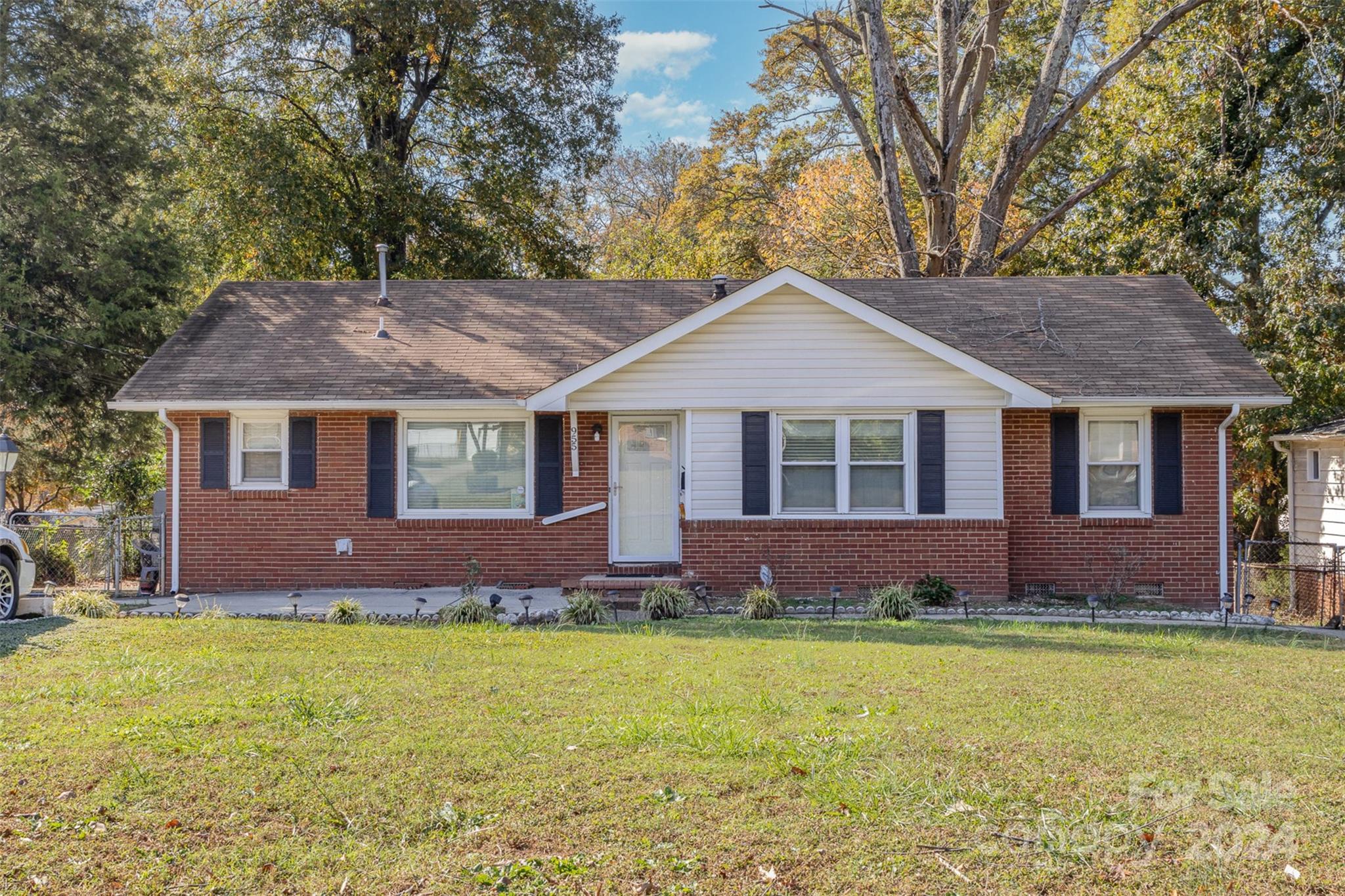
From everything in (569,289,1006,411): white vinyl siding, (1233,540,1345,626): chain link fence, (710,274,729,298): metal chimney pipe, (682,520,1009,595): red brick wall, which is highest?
(710,274,729,298): metal chimney pipe

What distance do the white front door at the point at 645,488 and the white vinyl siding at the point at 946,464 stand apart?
79 cm

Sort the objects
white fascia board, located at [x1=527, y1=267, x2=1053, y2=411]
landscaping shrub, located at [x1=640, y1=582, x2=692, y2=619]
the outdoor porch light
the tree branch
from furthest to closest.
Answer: the tree branch → white fascia board, located at [x1=527, y1=267, x2=1053, y2=411] → the outdoor porch light → landscaping shrub, located at [x1=640, y1=582, x2=692, y2=619]

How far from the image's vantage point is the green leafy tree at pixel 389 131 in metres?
21.0

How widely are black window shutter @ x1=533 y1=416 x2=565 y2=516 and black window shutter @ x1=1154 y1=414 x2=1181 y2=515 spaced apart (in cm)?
770

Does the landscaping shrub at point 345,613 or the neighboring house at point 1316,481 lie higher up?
the neighboring house at point 1316,481

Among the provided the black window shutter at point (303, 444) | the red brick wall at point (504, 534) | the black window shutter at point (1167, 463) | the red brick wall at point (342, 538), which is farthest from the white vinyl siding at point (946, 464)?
the black window shutter at point (303, 444)

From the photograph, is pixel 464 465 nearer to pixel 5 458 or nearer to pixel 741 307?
pixel 741 307

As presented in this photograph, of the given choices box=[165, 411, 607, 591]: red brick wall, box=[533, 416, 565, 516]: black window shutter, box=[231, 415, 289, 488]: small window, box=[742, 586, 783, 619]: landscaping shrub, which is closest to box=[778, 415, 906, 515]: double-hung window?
box=[742, 586, 783, 619]: landscaping shrub

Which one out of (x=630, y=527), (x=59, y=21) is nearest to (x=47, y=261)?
(x=59, y=21)

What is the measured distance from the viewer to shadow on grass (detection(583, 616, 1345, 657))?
9.32 m

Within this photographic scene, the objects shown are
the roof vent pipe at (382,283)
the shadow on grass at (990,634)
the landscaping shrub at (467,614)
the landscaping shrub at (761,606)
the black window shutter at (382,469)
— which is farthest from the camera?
the roof vent pipe at (382,283)

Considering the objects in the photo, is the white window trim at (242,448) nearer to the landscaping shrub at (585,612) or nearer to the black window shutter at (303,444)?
the black window shutter at (303,444)

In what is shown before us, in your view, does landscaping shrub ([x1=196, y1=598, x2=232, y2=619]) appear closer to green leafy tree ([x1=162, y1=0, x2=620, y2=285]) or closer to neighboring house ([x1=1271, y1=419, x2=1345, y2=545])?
green leafy tree ([x1=162, y1=0, x2=620, y2=285])

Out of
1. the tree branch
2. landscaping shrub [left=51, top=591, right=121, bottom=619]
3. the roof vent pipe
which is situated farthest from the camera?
the tree branch
